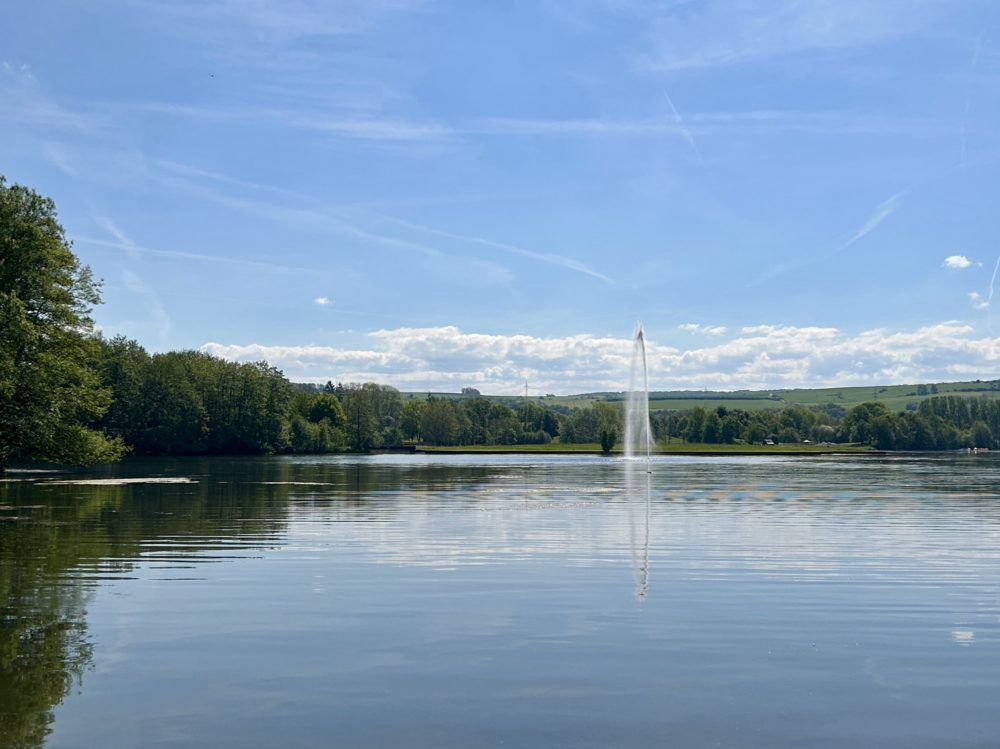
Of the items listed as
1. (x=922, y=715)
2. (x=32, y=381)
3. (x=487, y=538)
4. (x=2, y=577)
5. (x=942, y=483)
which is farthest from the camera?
(x=942, y=483)

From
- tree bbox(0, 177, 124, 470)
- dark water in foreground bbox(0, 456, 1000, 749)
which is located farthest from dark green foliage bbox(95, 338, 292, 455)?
dark water in foreground bbox(0, 456, 1000, 749)

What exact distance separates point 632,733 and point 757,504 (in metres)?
41.5

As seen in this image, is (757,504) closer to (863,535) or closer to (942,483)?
(863,535)

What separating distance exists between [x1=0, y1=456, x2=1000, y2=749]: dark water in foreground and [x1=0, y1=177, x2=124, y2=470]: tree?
3122 cm

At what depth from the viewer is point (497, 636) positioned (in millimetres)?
16750

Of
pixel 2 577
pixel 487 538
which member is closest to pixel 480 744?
pixel 2 577

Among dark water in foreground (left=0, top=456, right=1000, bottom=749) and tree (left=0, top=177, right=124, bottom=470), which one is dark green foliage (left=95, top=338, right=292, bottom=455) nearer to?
tree (left=0, top=177, right=124, bottom=470)

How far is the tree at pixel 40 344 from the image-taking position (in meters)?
64.3

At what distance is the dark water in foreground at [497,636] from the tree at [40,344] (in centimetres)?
3122

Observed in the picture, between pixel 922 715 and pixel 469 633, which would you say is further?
pixel 469 633

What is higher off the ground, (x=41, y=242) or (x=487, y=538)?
(x=41, y=242)

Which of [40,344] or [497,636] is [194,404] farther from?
[497,636]

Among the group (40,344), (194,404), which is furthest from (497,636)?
(194,404)

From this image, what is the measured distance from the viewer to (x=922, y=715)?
12094 millimetres
